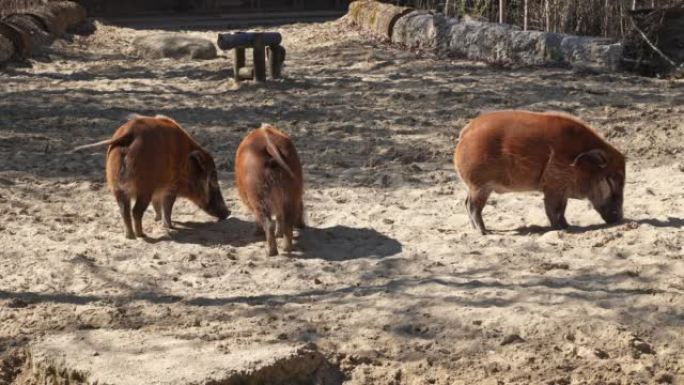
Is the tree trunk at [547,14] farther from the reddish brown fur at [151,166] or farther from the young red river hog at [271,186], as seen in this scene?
the young red river hog at [271,186]

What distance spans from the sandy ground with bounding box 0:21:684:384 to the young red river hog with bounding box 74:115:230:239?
0.22 m

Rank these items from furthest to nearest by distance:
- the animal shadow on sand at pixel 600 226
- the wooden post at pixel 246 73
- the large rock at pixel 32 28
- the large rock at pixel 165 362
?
the large rock at pixel 32 28 < the wooden post at pixel 246 73 < the animal shadow on sand at pixel 600 226 < the large rock at pixel 165 362

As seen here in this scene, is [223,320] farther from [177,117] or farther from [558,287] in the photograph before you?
[177,117]

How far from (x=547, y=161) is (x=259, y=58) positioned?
6.52m

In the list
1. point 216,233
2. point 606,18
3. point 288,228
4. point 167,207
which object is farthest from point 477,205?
point 606,18

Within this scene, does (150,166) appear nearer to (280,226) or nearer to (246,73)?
(280,226)

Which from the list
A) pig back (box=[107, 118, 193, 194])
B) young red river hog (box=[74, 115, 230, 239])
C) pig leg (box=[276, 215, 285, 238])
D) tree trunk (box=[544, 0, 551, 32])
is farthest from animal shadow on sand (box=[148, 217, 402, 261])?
tree trunk (box=[544, 0, 551, 32])

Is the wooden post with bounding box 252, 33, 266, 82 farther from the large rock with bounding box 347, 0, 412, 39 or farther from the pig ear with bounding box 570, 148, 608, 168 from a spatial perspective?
the pig ear with bounding box 570, 148, 608, 168

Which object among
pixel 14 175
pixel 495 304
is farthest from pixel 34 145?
pixel 495 304

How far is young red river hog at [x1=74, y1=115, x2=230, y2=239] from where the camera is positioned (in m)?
6.22

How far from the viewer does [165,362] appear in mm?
4035

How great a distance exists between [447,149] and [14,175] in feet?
10.8

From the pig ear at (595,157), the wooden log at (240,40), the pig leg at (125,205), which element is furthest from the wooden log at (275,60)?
the pig ear at (595,157)

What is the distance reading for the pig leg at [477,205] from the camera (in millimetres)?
6266
